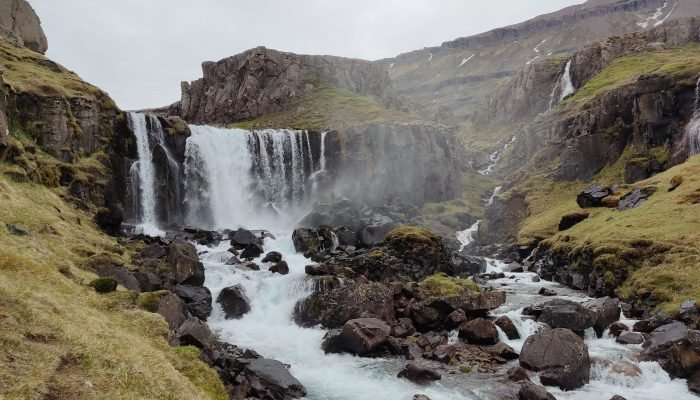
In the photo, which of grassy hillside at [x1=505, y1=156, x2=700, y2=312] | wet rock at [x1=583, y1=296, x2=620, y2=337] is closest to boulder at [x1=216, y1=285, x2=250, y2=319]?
wet rock at [x1=583, y1=296, x2=620, y2=337]

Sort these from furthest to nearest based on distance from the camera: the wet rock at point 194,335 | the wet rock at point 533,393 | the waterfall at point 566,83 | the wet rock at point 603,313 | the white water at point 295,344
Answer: the waterfall at point 566,83, the wet rock at point 603,313, the wet rock at point 194,335, the white water at point 295,344, the wet rock at point 533,393

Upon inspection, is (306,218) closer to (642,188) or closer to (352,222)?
(352,222)

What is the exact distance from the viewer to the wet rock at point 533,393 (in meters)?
19.1

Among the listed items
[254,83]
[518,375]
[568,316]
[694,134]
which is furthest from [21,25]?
[694,134]

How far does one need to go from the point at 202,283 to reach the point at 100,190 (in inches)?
782

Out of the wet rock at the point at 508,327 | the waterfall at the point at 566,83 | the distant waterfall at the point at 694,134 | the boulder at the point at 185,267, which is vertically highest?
the waterfall at the point at 566,83

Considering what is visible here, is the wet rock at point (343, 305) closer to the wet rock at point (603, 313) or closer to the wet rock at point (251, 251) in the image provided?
the wet rock at point (603, 313)

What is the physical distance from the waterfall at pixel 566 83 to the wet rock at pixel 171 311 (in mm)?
141581

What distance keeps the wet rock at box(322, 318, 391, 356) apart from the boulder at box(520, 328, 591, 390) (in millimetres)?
7433

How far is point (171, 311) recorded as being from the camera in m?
23.6

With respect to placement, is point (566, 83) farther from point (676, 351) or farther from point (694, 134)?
point (676, 351)

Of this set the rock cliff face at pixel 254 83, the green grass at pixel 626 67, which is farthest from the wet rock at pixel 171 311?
the rock cliff face at pixel 254 83

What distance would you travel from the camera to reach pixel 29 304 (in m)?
14.4

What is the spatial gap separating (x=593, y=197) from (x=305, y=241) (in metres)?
37.3
